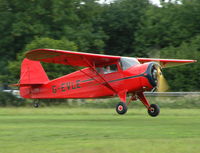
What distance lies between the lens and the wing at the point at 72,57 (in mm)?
15974

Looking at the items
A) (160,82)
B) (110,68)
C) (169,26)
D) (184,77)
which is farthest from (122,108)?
(169,26)

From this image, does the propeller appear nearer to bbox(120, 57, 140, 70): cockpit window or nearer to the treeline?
bbox(120, 57, 140, 70): cockpit window

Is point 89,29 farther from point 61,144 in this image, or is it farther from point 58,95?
point 61,144

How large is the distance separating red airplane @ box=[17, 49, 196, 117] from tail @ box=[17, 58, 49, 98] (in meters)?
0.98

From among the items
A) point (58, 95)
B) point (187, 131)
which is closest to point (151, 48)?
point (58, 95)

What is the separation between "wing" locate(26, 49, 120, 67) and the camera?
52.4 ft

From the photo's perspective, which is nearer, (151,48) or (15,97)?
(15,97)

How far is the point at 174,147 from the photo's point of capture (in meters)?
9.20

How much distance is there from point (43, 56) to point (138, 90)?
3.92 meters

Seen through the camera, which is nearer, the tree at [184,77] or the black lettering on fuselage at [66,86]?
the black lettering on fuselage at [66,86]

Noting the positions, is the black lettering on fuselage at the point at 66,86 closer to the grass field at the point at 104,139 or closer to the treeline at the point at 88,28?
the grass field at the point at 104,139

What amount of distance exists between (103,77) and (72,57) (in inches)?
68.1

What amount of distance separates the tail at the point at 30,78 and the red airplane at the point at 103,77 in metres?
0.98

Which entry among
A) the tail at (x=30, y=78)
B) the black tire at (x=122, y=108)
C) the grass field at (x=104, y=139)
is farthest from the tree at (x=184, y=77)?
the grass field at (x=104, y=139)
